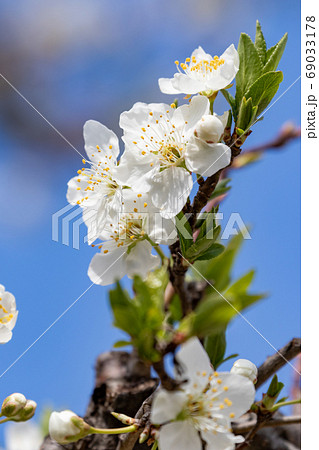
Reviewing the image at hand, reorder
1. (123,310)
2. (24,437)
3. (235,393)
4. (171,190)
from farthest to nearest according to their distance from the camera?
(24,437) → (171,190) → (235,393) → (123,310)

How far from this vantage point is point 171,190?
0.56 metres

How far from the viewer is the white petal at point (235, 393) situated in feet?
1.51

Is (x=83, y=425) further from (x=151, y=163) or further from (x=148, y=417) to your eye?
(x=151, y=163)

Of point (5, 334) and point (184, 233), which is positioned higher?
point (184, 233)

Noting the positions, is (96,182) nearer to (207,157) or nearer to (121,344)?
(207,157)

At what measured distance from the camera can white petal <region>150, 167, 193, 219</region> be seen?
55 centimetres

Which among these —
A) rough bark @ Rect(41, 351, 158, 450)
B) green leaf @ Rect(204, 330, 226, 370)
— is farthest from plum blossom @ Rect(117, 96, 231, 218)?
rough bark @ Rect(41, 351, 158, 450)

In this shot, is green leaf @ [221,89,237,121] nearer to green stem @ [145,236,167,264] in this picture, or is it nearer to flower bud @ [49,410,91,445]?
green stem @ [145,236,167,264]

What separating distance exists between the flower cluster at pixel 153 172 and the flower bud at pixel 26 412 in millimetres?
161

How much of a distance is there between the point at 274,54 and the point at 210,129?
0.15 meters

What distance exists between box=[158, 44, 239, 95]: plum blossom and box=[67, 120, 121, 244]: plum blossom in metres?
0.11

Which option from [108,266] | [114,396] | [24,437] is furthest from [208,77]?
[24,437]

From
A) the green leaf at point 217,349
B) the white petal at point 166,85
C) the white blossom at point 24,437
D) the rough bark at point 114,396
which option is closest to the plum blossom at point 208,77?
the white petal at point 166,85
